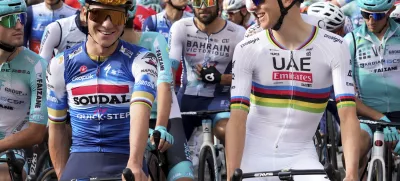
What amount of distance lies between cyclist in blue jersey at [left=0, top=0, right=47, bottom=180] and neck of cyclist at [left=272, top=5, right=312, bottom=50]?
233 centimetres

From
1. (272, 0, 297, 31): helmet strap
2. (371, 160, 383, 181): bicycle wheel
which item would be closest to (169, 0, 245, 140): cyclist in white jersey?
(371, 160, 383, 181): bicycle wheel

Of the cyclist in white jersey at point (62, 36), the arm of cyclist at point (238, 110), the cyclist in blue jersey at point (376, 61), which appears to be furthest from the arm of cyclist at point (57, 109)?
the cyclist in white jersey at point (62, 36)

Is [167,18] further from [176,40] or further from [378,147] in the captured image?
[378,147]

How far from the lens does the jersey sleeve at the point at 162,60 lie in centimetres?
1005

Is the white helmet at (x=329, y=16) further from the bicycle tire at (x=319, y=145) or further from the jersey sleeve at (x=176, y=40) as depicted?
the jersey sleeve at (x=176, y=40)

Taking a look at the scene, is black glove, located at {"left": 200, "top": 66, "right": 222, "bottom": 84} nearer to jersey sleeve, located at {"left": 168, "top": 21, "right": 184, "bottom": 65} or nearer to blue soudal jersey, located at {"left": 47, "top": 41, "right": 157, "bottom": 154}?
jersey sleeve, located at {"left": 168, "top": 21, "right": 184, "bottom": 65}

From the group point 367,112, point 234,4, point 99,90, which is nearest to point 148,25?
point 234,4

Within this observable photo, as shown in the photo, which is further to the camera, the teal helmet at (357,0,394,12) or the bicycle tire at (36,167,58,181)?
the teal helmet at (357,0,394,12)

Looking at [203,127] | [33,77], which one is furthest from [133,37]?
[203,127]

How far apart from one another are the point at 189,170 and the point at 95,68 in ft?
6.34

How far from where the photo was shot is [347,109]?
7992mm

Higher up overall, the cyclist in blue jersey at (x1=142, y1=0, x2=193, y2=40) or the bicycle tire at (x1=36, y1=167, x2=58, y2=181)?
the bicycle tire at (x1=36, y1=167, x2=58, y2=181)

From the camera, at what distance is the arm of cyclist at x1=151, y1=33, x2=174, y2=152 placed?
919cm

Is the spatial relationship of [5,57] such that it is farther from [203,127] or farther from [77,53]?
[203,127]
